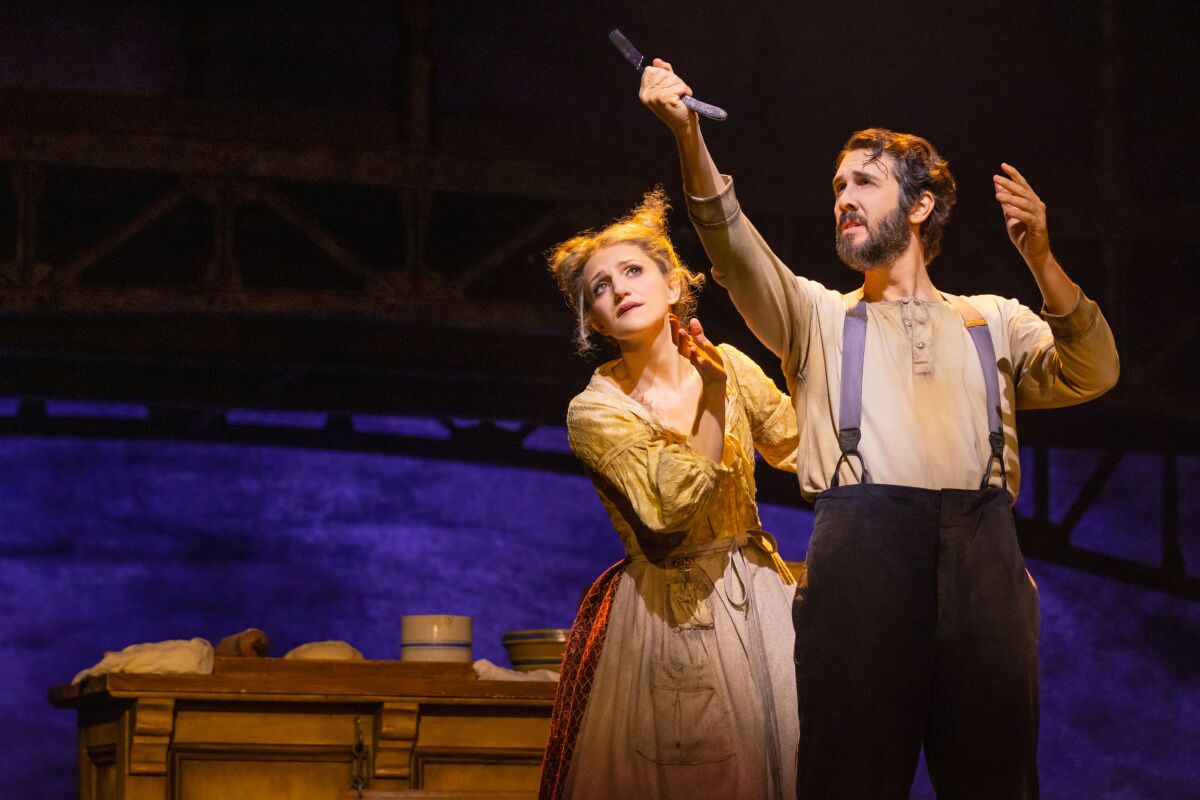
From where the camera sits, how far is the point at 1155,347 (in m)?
6.39

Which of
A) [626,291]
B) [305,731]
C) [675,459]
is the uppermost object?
[626,291]

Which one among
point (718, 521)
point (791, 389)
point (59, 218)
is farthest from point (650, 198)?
point (59, 218)

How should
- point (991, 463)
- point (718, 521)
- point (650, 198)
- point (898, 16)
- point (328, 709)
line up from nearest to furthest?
point (991, 463)
point (718, 521)
point (650, 198)
point (328, 709)
point (898, 16)

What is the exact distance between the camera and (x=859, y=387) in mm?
2156

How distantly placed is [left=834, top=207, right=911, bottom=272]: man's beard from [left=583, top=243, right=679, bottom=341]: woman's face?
30.4 inches

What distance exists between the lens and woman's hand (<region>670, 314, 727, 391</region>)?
2.60 metres

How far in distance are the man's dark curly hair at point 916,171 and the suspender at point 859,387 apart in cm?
17

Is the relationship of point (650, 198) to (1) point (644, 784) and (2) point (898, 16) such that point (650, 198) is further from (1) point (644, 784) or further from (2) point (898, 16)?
(2) point (898, 16)

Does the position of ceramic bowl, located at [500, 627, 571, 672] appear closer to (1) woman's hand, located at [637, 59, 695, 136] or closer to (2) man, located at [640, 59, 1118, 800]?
(2) man, located at [640, 59, 1118, 800]

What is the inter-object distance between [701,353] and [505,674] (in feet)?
5.53

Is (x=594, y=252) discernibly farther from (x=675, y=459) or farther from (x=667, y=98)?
(x=667, y=98)

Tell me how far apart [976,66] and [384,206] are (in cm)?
278

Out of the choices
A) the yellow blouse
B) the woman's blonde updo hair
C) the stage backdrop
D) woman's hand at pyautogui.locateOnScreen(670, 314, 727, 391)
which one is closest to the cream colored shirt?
woman's hand at pyautogui.locateOnScreen(670, 314, 727, 391)

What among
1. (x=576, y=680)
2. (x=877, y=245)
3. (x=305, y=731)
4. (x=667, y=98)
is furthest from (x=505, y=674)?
(x=667, y=98)
